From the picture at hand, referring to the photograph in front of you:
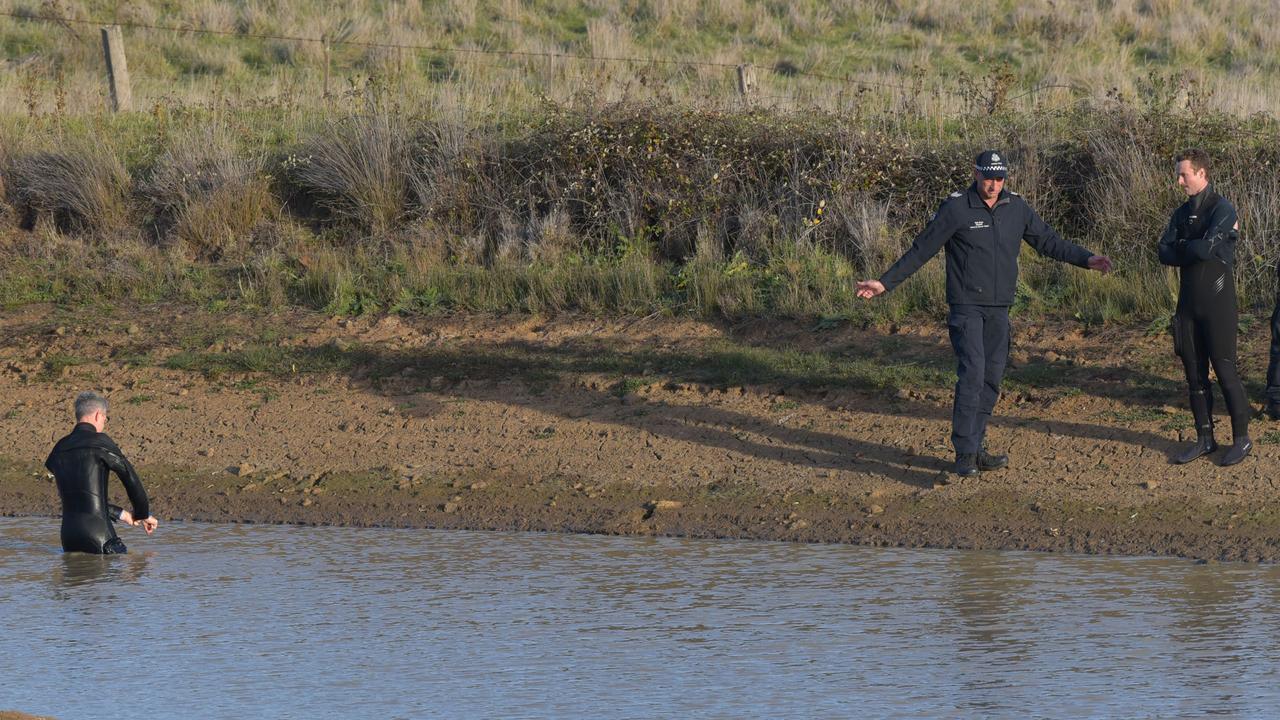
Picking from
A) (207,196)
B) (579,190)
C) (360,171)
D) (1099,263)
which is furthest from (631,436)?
(207,196)

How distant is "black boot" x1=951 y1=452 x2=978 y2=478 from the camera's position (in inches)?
356

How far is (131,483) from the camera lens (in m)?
8.38

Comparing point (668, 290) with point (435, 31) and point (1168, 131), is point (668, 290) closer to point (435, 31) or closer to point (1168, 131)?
point (1168, 131)

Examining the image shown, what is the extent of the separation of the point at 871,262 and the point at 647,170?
2.17 meters

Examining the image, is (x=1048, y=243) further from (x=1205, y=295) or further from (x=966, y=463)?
(x=966, y=463)

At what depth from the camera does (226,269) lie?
1409cm

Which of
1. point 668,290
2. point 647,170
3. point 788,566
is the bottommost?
point 788,566

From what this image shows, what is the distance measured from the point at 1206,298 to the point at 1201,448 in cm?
84

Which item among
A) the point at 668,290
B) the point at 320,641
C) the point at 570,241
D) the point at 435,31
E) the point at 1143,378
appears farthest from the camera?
the point at 435,31

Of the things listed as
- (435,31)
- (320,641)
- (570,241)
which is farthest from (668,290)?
(435,31)

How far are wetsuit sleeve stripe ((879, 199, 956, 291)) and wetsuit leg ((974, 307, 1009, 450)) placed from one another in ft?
1.44

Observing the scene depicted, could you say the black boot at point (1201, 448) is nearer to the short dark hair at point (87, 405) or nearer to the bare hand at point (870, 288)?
the bare hand at point (870, 288)

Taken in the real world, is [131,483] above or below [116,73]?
below

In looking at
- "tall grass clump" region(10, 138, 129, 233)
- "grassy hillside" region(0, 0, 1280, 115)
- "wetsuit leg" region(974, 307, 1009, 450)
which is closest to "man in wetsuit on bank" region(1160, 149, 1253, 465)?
"wetsuit leg" region(974, 307, 1009, 450)
